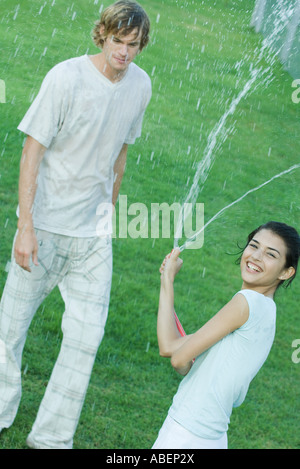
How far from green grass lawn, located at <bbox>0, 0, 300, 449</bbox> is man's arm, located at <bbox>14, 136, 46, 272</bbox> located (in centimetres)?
99

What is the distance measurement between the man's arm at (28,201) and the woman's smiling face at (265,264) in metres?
0.90

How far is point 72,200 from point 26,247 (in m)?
0.32

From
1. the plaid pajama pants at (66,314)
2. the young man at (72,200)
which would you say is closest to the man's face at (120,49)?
the young man at (72,200)

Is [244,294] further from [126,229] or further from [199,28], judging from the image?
[199,28]

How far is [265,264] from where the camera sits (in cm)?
265

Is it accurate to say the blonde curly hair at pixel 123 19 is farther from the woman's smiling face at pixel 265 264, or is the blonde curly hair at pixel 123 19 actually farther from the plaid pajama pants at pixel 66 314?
the woman's smiling face at pixel 265 264

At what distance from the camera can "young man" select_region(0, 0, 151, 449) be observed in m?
3.06

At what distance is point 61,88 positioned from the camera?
301 cm

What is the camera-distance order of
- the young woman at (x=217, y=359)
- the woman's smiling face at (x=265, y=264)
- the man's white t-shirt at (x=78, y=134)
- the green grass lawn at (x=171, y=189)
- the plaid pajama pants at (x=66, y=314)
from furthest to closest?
the green grass lawn at (x=171, y=189) < the plaid pajama pants at (x=66, y=314) < the man's white t-shirt at (x=78, y=134) < the woman's smiling face at (x=265, y=264) < the young woman at (x=217, y=359)

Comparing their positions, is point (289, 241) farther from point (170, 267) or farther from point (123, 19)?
point (123, 19)

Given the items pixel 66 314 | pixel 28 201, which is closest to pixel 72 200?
pixel 28 201

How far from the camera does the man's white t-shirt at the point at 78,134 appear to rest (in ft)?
9.95
